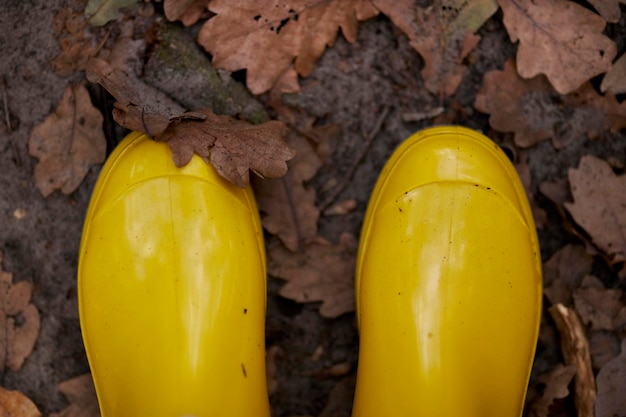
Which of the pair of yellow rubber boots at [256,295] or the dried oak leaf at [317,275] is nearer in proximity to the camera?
the pair of yellow rubber boots at [256,295]

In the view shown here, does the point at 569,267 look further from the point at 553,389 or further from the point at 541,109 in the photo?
the point at 541,109

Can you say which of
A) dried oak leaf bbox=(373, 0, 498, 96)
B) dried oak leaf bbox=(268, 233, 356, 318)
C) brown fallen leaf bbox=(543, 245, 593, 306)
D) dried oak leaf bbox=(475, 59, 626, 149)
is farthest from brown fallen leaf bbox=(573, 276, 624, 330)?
dried oak leaf bbox=(373, 0, 498, 96)

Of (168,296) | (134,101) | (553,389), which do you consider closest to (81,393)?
(168,296)

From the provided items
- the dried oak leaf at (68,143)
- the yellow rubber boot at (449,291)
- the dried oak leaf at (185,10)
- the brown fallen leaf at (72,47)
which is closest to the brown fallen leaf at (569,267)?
the yellow rubber boot at (449,291)

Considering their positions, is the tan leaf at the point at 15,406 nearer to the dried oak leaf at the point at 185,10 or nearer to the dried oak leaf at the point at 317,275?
the dried oak leaf at the point at 317,275

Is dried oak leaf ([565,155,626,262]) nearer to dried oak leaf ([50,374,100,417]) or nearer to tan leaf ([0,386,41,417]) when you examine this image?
dried oak leaf ([50,374,100,417])

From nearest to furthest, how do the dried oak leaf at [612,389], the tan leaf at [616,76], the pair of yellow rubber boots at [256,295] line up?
the pair of yellow rubber boots at [256,295]
the dried oak leaf at [612,389]
the tan leaf at [616,76]
